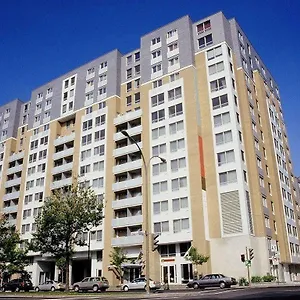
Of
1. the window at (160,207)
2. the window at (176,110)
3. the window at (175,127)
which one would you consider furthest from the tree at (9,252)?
the window at (176,110)

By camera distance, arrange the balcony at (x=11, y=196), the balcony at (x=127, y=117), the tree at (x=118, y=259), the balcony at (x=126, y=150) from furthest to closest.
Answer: the balcony at (x=11, y=196) → the balcony at (x=127, y=117) → the balcony at (x=126, y=150) → the tree at (x=118, y=259)

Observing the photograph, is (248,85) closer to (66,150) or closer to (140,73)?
(140,73)

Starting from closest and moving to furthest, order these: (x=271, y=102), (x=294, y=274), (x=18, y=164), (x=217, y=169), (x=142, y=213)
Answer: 1. (x=217, y=169)
2. (x=142, y=213)
3. (x=294, y=274)
4. (x=271, y=102)
5. (x=18, y=164)

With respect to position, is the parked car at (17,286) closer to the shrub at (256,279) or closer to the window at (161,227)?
the window at (161,227)

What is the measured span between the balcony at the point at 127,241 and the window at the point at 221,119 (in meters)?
20.4

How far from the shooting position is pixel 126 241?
5519 centimetres

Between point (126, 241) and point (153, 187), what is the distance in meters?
9.13

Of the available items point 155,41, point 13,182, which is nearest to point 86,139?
point 13,182

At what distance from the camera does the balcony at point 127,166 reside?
58.8 meters

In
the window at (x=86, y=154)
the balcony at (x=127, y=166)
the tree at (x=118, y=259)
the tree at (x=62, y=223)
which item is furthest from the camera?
the window at (x=86, y=154)

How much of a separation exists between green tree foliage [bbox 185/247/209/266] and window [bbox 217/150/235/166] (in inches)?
516

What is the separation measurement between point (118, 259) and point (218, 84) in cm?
3044

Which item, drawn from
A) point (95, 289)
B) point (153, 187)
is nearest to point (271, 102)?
point (153, 187)

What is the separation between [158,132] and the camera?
2322 inches
